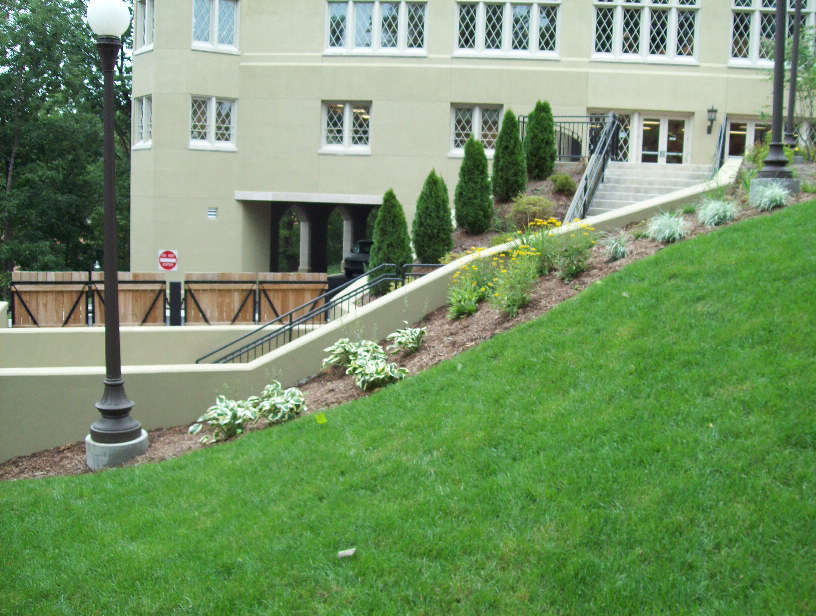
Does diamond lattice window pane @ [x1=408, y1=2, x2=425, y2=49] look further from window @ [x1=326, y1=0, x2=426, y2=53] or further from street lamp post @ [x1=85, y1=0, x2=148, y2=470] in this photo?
street lamp post @ [x1=85, y1=0, x2=148, y2=470]

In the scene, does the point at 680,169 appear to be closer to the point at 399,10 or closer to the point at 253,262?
the point at 399,10

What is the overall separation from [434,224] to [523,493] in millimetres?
12016

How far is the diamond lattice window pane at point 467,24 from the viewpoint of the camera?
23562 millimetres

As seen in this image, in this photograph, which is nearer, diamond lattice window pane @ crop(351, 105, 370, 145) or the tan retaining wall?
the tan retaining wall

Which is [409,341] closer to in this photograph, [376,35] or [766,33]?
[376,35]

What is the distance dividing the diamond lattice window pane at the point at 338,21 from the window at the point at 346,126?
5.96 feet

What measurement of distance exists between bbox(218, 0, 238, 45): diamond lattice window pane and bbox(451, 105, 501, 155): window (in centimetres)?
686

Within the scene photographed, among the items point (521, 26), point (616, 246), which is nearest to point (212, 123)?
point (521, 26)

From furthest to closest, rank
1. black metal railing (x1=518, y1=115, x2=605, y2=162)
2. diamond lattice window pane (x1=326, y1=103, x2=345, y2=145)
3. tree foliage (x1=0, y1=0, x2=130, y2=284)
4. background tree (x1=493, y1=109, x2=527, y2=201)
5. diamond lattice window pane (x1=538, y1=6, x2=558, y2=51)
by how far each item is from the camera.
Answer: tree foliage (x1=0, y1=0, x2=130, y2=284), diamond lattice window pane (x1=326, y1=103, x2=345, y2=145), diamond lattice window pane (x1=538, y1=6, x2=558, y2=51), black metal railing (x1=518, y1=115, x2=605, y2=162), background tree (x1=493, y1=109, x2=527, y2=201)

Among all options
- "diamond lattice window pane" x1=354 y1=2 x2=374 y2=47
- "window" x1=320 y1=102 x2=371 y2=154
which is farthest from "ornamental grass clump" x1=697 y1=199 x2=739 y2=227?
"diamond lattice window pane" x1=354 y1=2 x2=374 y2=47

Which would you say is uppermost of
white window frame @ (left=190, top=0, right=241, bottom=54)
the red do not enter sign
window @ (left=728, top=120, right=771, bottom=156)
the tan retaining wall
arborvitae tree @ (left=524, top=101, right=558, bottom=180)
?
white window frame @ (left=190, top=0, right=241, bottom=54)

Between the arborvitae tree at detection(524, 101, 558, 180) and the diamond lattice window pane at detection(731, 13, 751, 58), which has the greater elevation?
the diamond lattice window pane at detection(731, 13, 751, 58)

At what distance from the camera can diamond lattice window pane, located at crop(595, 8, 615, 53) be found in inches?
924

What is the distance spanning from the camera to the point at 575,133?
2292 centimetres
